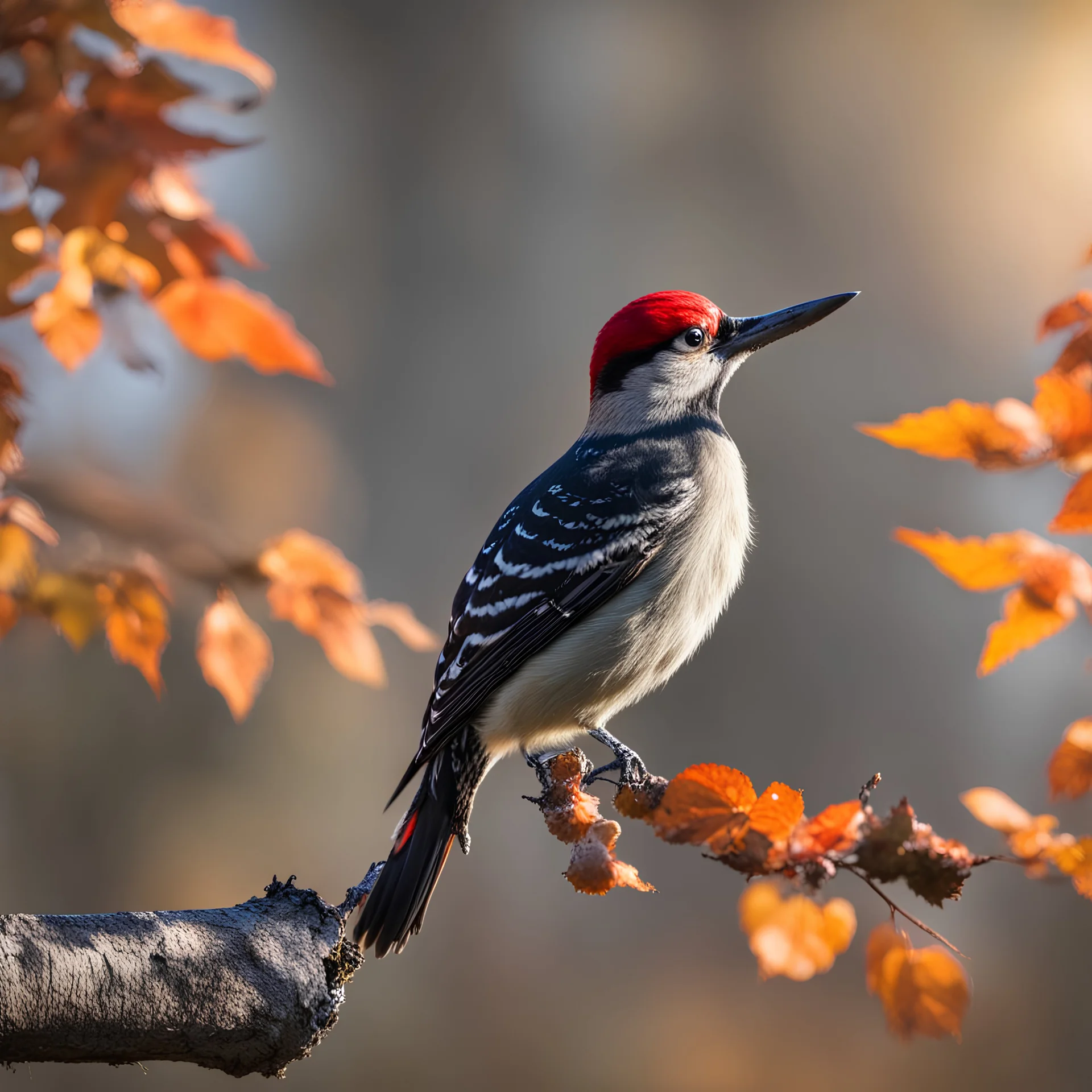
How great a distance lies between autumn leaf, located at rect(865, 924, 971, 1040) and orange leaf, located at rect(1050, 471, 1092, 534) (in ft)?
2.71

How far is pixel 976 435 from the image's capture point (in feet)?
6.28

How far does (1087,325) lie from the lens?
2025mm

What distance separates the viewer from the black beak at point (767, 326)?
2982 millimetres

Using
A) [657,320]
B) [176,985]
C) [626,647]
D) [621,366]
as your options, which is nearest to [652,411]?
[621,366]

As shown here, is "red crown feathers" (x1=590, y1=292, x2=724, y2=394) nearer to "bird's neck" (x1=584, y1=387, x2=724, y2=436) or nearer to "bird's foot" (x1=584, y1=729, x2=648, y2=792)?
"bird's neck" (x1=584, y1=387, x2=724, y2=436)

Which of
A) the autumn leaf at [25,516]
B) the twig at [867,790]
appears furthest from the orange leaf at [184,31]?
the twig at [867,790]

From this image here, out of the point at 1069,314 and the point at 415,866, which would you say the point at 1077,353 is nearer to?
the point at 1069,314

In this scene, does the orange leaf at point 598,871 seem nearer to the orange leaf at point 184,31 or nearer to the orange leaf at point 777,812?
the orange leaf at point 777,812

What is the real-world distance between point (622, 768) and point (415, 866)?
57 centimetres

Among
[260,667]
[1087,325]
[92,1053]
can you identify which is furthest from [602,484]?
[92,1053]

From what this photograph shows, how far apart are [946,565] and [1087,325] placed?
589 mm

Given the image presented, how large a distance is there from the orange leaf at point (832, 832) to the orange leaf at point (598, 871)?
407 mm

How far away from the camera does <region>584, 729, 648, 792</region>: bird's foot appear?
2408 millimetres

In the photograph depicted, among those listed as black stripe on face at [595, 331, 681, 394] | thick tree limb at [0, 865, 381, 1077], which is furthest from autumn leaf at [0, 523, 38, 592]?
black stripe on face at [595, 331, 681, 394]
